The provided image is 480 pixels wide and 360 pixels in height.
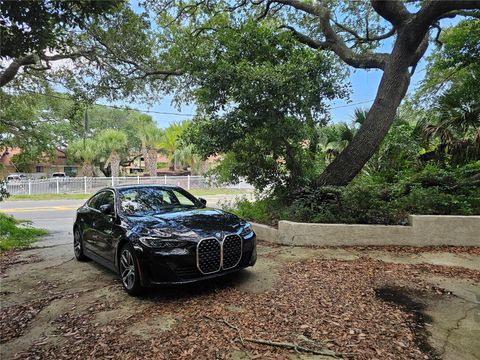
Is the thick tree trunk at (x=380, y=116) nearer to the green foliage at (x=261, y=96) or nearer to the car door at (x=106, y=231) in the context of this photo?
the green foliage at (x=261, y=96)

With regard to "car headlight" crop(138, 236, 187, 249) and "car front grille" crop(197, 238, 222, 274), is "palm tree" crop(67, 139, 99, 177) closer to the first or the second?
"car headlight" crop(138, 236, 187, 249)

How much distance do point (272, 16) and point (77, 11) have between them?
9.77m

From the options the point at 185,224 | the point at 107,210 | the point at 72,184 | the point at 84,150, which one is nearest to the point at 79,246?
the point at 107,210

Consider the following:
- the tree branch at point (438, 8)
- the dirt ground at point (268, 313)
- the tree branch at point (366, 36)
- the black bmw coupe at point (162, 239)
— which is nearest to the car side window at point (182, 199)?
the black bmw coupe at point (162, 239)

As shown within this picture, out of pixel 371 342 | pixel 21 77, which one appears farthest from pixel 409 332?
pixel 21 77

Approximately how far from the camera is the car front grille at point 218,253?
4246 millimetres

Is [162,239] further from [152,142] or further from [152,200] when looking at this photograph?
[152,142]

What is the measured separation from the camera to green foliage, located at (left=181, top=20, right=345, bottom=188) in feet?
23.3

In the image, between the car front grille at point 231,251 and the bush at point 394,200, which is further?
the bush at point 394,200

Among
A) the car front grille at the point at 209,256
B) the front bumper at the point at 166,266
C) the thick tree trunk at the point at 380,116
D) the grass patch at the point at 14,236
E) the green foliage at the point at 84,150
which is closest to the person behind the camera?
the front bumper at the point at 166,266

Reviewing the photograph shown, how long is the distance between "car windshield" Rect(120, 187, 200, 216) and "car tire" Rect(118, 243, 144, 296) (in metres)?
0.66

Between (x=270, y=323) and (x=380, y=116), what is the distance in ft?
19.4

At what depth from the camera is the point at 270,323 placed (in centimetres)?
344

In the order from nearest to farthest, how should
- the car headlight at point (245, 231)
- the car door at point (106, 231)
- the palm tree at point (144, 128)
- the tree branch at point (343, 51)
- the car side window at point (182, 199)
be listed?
the car headlight at point (245, 231), the car door at point (106, 231), the car side window at point (182, 199), the tree branch at point (343, 51), the palm tree at point (144, 128)
